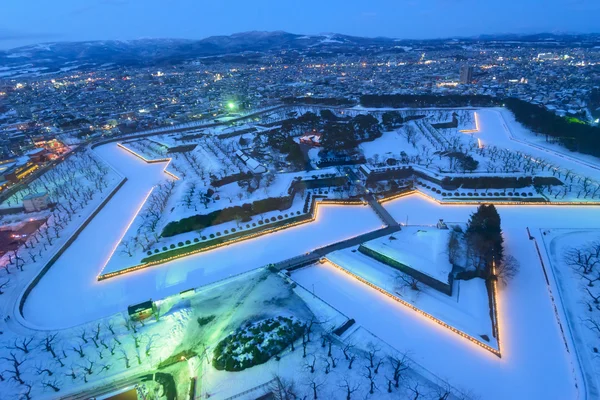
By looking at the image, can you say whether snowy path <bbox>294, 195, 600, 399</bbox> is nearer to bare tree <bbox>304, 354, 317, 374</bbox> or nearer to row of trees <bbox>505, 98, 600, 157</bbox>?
bare tree <bbox>304, 354, 317, 374</bbox>

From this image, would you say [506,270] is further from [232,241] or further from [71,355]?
[71,355]

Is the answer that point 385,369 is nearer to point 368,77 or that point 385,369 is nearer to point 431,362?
point 431,362

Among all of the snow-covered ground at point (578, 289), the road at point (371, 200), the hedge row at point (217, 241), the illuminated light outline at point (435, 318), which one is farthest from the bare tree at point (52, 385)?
the snow-covered ground at point (578, 289)

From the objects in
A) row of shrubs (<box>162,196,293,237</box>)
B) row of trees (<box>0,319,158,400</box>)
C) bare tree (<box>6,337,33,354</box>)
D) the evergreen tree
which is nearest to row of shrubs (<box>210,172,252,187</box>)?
row of shrubs (<box>162,196,293,237</box>)

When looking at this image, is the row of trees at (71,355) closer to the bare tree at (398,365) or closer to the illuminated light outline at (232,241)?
the illuminated light outline at (232,241)

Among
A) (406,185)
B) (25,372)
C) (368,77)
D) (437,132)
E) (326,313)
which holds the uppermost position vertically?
(368,77)

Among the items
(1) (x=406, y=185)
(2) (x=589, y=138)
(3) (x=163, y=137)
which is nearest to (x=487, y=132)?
(2) (x=589, y=138)
